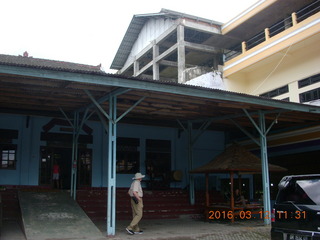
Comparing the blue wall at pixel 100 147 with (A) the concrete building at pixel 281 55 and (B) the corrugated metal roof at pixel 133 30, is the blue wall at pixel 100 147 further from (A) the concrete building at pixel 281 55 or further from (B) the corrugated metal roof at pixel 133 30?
(B) the corrugated metal roof at pixel 133 30

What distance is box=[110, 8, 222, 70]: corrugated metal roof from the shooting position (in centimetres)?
2566

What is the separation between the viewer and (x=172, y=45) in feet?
94.7

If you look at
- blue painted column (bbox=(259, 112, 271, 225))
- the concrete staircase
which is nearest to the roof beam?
blue painted column (bbox=(259, 112, 271, 225))

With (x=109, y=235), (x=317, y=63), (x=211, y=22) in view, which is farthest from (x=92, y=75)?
(x=211, y=22)

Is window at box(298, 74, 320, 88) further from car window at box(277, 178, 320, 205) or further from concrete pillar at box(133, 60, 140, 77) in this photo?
concrete pillar at box(133, 60, 140, 77)

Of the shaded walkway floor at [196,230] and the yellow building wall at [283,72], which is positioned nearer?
the shaded walkway floor at [196,230]

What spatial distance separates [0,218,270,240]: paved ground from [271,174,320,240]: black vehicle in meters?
3.54

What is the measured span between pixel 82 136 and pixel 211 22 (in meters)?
14.3

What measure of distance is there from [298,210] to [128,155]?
11042 millimetres

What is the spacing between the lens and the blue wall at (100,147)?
44.8 feet

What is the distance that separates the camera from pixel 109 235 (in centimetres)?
891

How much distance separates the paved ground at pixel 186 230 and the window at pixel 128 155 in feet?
13.7

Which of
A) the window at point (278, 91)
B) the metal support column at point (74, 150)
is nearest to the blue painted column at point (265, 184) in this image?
the metal support column at point (74, 150)

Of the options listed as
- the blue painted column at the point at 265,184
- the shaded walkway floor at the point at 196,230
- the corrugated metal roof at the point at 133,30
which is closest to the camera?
the shaded walkway floor at the point at 196,230
